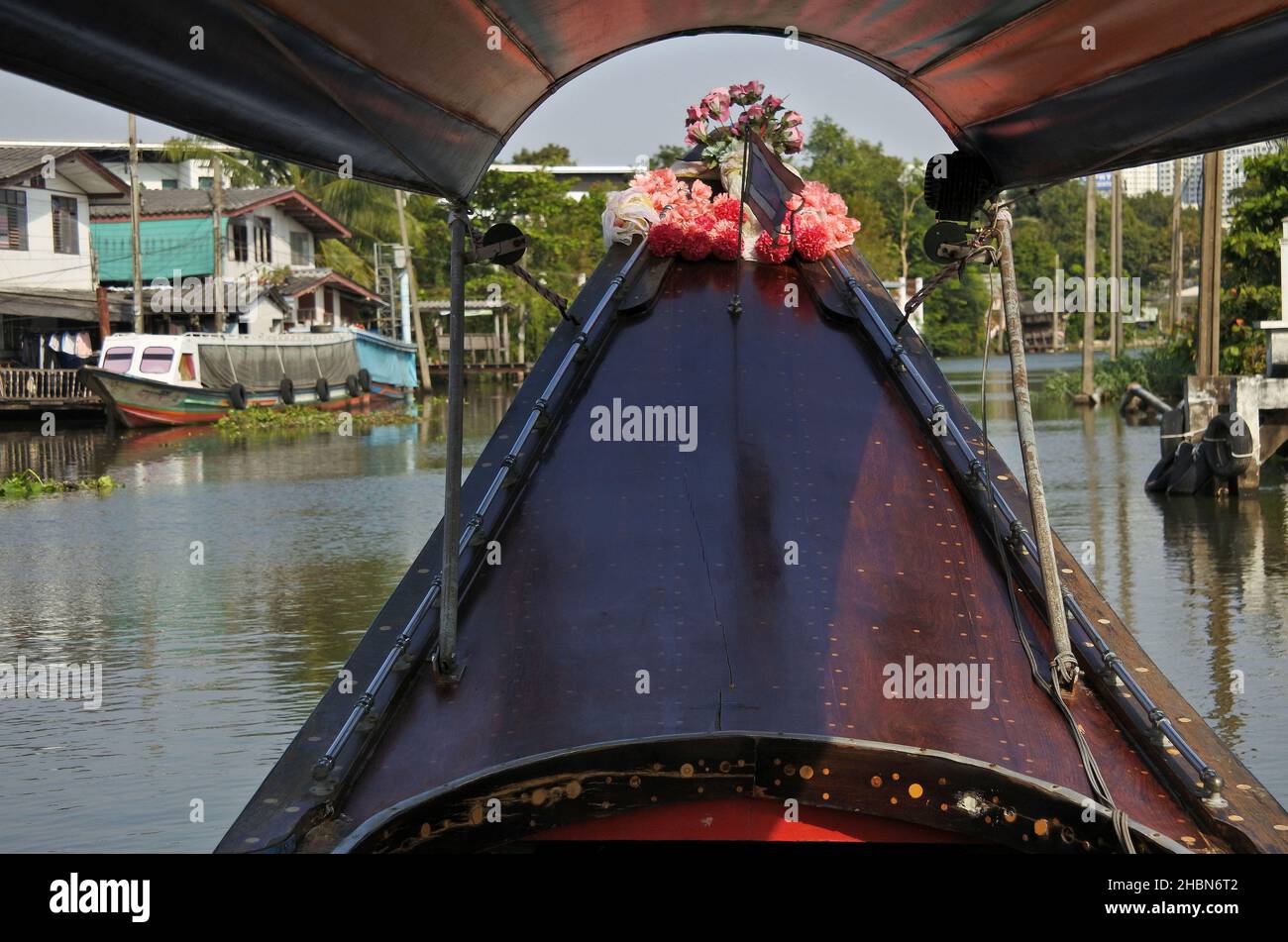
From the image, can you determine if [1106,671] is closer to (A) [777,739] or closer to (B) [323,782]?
(A) [777,739]

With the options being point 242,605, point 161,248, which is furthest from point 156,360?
point 242,605

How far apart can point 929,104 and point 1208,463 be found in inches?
507

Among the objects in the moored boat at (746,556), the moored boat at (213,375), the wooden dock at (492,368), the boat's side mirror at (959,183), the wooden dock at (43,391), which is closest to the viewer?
the moored boat at (746,556)

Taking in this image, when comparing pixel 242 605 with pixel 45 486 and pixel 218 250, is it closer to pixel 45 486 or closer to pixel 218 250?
pixel 45 486

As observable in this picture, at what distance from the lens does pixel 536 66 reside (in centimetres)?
488

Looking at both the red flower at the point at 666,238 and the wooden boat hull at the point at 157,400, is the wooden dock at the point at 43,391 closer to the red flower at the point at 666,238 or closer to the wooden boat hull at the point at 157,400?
the wooden boat hull at the point at 157,400

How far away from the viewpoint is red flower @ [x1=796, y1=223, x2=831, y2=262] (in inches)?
289

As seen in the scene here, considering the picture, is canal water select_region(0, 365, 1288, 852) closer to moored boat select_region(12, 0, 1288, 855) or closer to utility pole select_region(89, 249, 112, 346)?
moored boat select_region(12, 0, 1288, 855)

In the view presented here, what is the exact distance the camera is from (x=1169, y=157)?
13.2ft

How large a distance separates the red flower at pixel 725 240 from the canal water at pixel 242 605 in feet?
11.9

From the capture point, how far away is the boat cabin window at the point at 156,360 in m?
31.9

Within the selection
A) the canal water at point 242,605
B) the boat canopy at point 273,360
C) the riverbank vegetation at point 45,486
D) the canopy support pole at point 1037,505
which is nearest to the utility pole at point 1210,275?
the canal water at point 242,605

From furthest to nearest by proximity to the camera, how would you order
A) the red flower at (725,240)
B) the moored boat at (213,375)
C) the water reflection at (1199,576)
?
the moored boat at (213,375) → the water reflection at (1199,576) → the red flower at (725,240)

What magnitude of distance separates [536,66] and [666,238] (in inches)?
100
